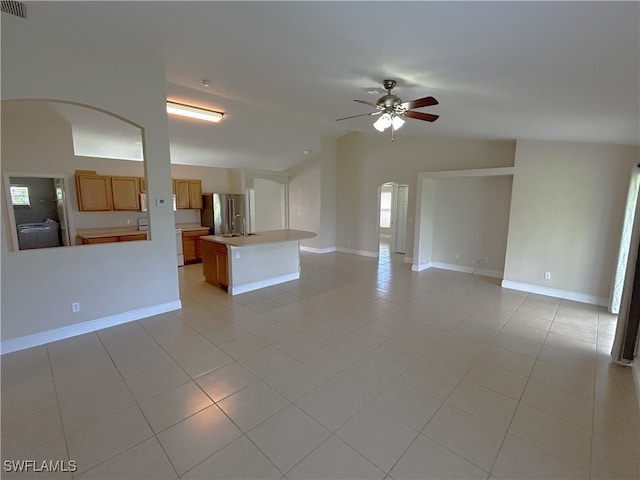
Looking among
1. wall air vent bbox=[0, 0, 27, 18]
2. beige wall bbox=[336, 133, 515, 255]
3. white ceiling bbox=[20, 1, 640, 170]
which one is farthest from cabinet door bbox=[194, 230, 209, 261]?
wall air vent bbox=[0, 0, 27, 18]

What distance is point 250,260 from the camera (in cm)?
488

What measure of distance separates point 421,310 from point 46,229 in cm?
679

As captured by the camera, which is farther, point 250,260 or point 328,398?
point 250,260

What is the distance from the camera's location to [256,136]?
6.51 meters

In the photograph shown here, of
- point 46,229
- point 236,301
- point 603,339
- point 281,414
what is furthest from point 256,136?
point 603,339

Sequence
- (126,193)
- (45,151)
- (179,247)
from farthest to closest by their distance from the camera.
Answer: (179,247) < (126,193) < (45,151)

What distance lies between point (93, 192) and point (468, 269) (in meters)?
7.54

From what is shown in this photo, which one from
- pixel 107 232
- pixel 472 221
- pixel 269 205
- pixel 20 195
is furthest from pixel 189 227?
pixel 472 221

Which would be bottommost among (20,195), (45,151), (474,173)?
(20,195)

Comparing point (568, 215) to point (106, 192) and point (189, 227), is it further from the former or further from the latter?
point (106, 192)

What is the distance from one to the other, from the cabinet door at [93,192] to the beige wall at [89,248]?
2779 mm

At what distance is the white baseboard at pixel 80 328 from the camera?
9.40 feet

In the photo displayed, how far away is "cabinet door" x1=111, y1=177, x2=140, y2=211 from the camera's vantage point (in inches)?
223

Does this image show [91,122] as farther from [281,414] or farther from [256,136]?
[281,414]
